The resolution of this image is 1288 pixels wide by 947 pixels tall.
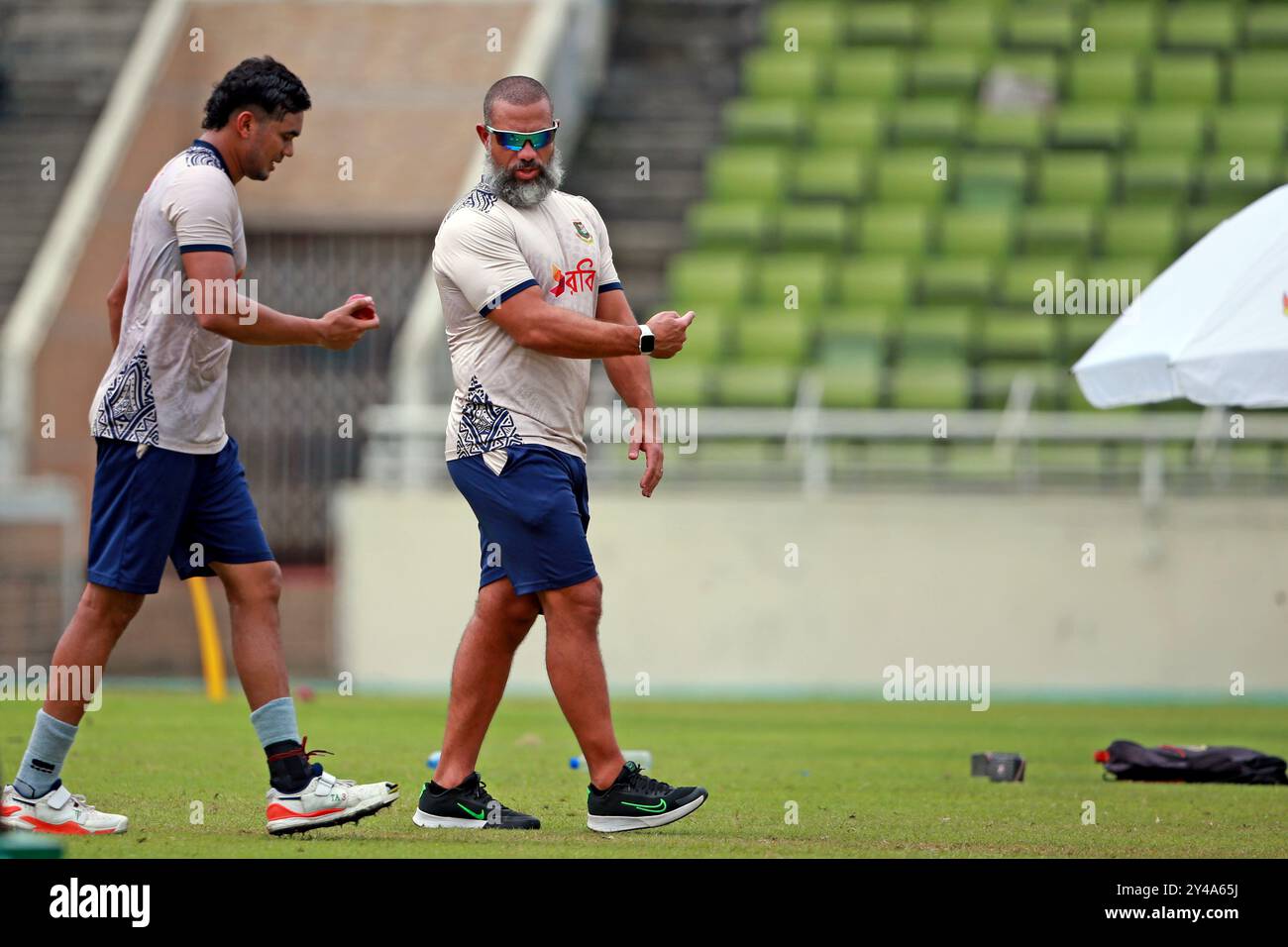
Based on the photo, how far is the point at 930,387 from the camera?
17.6 m

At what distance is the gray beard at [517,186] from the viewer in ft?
21.9

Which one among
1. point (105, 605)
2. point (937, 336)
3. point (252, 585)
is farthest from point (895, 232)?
point (105, 605)

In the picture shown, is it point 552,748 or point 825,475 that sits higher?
point 825,475

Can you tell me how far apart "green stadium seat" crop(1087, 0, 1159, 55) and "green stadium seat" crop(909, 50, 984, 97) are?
130 centimetres

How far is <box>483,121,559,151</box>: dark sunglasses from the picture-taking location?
6.61m

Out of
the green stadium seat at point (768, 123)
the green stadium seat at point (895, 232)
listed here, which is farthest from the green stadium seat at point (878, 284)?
the green stadium seat at point (768, 123)

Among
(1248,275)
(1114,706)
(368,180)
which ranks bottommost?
(1114,706)

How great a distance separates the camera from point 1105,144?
20.2m

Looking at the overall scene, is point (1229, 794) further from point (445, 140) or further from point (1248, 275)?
point (445, 140)

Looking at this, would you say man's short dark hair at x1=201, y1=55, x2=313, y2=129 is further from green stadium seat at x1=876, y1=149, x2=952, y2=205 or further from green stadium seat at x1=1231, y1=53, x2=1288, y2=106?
green stadium seat at x1=1231, y1=53, x2=1288, y2=106

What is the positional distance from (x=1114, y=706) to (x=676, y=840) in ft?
28.5

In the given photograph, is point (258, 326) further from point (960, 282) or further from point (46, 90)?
point (46, 90)

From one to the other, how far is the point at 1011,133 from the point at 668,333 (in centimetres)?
1459
